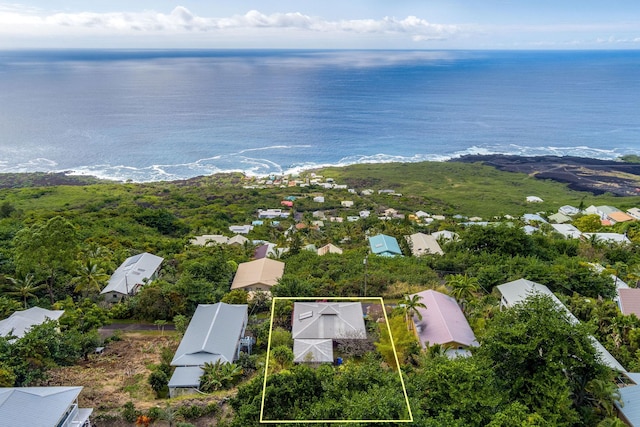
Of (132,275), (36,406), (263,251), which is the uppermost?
(36,406)

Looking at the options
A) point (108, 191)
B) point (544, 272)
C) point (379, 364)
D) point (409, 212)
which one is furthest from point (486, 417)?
point (108, 191)

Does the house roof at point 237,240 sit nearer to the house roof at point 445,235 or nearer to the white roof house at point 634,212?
the house roof at point 445,235

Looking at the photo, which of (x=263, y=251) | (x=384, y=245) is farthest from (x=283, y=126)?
(x=384, y=245)

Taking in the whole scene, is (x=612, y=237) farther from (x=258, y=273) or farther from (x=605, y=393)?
(x=258, y=273)

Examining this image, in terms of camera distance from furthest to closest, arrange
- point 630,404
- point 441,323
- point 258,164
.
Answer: point 258,164 → point 441,323 → point 630,404

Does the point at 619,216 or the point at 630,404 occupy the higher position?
the point at 630,404
